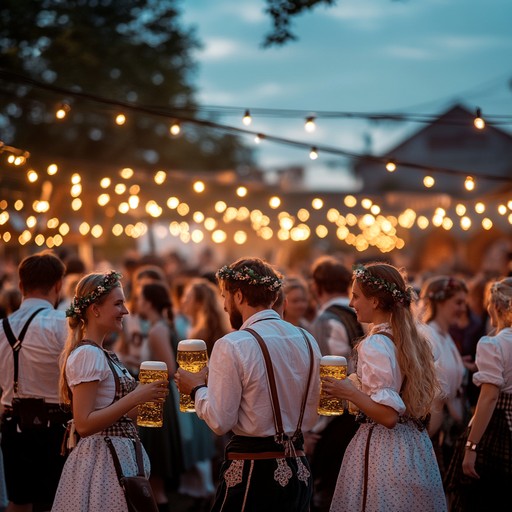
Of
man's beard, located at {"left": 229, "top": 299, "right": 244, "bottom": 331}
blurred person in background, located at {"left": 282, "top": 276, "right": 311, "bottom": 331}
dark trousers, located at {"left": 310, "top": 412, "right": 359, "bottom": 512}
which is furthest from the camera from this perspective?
blurred person in background, located at {"left": 282, "top": 276, "right": 311, "bottom": 331}

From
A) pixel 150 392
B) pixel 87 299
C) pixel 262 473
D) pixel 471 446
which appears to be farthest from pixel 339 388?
pixel 471 446

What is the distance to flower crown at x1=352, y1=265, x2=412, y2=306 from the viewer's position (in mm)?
4109

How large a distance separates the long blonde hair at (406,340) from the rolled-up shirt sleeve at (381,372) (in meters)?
0.05

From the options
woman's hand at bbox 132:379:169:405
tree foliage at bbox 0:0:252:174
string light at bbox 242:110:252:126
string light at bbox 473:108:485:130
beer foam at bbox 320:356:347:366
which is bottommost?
woman's hand at bbox 132:379:169:405

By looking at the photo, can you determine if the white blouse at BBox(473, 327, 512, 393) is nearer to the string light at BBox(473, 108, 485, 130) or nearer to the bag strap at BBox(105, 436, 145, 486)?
the bag strap at BBox(105, 436, 145, 486)

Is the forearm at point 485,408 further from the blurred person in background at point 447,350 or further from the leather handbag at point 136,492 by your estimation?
the leather handbag at point 136,492

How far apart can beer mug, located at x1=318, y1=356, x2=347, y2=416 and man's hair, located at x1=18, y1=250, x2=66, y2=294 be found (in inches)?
77.4

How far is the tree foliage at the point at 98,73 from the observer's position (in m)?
19.6

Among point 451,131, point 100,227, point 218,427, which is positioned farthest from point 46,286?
point 451,131

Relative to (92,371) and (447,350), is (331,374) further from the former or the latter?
(447,350)

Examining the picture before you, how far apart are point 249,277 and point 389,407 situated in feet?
2.82

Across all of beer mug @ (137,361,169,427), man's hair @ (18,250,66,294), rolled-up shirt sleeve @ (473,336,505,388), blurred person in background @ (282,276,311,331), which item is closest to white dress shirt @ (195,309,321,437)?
beer mug @ (137,361,169,427)

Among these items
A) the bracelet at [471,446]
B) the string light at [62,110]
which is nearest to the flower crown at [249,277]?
the bracelet at [471,446]

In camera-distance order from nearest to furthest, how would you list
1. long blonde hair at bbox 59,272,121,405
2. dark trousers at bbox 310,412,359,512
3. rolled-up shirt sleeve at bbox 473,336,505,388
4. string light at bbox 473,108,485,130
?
long blonde hair at bbox 59,272,121,405 → rolled-up shirt sleeve at bbox 473,336,505,388 → dark trousers at bbox 310,412,359,512 → string light at bbox 473,108,485,130
